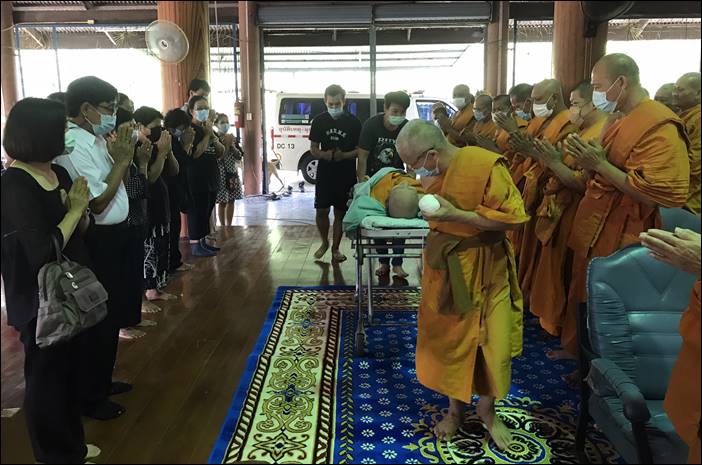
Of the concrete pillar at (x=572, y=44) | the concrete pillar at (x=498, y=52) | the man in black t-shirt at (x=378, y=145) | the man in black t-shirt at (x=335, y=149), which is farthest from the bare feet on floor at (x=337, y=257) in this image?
the concrete pillar at (x=572, y=44)

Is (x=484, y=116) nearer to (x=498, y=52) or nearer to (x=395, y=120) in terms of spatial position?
(x=498, y=52)

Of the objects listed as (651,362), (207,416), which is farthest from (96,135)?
(651,362)

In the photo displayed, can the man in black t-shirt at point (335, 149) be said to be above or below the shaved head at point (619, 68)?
below

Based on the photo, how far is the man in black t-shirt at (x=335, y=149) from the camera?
4320mm

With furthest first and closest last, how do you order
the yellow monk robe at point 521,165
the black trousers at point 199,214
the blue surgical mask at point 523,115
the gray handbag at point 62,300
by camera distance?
the black trousers at point 199,214 < the blue surgical mask at point 523,115 < the yellow monk robe at point 521,165 < the gray handbag at point 62,300

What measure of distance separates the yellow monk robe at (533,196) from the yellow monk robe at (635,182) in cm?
54

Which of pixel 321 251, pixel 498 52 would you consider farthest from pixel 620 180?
pixel 321 251

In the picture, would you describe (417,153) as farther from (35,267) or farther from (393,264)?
(393,264)

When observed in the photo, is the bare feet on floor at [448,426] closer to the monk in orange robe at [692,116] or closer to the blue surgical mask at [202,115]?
the monk in orange robe at [692,116]

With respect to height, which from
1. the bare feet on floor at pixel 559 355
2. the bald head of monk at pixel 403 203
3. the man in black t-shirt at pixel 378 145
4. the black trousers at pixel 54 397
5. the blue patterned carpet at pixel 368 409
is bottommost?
the blue patterned carpet at pixel 368 409

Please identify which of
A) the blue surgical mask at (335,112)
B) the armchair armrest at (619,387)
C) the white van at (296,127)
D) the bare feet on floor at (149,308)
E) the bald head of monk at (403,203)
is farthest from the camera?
the white van at (296,127)

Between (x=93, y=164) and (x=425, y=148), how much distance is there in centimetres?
124

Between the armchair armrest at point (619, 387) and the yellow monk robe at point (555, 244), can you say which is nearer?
the armchair armrest at point (619, 387)

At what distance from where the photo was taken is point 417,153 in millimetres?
1841
